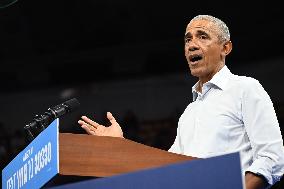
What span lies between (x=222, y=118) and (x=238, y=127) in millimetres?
56

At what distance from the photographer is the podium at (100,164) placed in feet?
4.67

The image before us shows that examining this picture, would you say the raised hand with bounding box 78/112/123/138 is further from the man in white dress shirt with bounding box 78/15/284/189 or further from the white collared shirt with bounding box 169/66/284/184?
the white collared shirt with bounding box 169/66/284/184

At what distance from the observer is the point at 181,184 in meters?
1.43

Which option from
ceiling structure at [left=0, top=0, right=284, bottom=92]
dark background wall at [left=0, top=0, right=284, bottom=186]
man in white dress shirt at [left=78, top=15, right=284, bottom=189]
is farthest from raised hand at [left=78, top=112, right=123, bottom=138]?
ceiling structure at [left=0, top=0, right=284, bottom=92]

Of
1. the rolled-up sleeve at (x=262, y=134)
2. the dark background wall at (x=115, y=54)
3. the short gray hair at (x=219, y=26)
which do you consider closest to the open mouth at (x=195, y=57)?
the short gray hair at (x=219, y=26)

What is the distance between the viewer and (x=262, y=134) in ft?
6.11

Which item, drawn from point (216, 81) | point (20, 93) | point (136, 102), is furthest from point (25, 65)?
point (216, 81)

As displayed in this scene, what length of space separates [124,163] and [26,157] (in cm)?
27

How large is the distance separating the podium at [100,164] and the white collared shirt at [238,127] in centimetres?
29

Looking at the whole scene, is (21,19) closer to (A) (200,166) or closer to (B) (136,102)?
(B) (136,102)

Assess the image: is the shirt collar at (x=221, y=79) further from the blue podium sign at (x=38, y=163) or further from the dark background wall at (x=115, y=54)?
the dark background wall at (x=115, y=54)

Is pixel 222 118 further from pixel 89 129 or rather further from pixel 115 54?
pixel 115 54

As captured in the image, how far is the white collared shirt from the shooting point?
183cm

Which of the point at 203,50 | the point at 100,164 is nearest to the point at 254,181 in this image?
the point at 100,164
